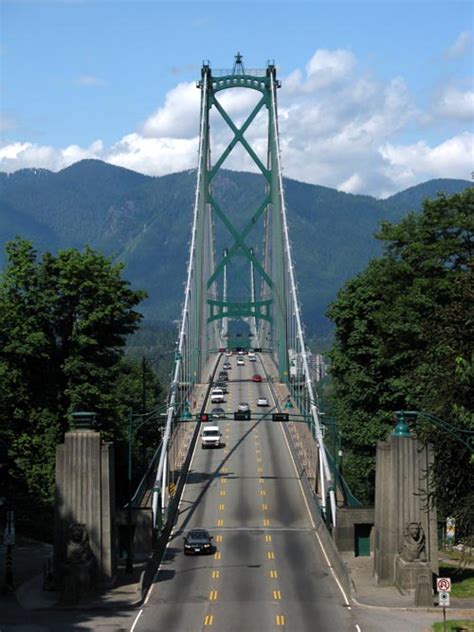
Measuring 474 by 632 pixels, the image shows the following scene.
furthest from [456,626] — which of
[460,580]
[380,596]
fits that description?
[460,580]

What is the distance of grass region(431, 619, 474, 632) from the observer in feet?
123

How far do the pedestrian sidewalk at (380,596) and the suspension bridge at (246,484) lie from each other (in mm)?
800

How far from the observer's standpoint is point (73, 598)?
43.2 meters

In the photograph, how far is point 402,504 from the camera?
46438 mm

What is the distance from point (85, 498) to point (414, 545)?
40.7 ft

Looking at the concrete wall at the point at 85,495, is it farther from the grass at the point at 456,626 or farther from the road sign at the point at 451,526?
the grass at the point at 456,626

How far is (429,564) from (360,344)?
87.9 ft

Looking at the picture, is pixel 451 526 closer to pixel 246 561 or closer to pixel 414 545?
pixel 414 545

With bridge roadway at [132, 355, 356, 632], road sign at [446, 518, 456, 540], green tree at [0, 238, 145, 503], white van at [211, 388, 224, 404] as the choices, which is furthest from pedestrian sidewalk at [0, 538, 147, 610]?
white van at [211, 388, 224, 404]

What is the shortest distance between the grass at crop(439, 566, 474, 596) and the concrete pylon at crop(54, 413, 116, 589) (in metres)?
13.1

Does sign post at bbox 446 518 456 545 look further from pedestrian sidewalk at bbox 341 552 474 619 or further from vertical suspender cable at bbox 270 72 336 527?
vertical suspender cable at bbox 270 72 336 527

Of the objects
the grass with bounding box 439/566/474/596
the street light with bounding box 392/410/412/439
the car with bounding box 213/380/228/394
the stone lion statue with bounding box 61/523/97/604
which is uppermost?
the street light with bounding box 392/410/412/439

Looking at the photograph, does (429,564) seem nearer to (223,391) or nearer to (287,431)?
(287,431)

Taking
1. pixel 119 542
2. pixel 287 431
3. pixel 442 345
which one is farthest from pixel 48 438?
pixel 287 431
